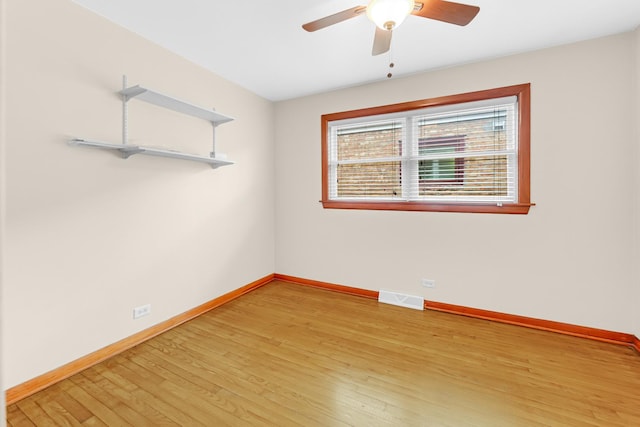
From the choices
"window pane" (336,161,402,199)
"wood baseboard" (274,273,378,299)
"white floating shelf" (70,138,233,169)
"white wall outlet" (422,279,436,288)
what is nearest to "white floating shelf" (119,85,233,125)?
"white floating shelf" (70,138,233,169)

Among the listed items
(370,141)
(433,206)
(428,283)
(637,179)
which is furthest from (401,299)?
(637,179)

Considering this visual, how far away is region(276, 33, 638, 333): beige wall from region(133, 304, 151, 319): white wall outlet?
2.32m

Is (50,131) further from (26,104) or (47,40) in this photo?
(47,40)

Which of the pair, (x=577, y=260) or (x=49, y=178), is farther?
(x=577, y=260)

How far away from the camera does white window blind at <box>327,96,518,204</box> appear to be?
2930mm

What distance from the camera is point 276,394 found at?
187 centimetres

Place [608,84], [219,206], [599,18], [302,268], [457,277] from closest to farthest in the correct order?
[599,18] < [608,84] < [457,277] < [219,206] < [302,268]

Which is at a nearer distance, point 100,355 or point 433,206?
point 100,355

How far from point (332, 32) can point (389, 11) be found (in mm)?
937

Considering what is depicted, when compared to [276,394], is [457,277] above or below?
above

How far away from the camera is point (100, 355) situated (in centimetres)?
223

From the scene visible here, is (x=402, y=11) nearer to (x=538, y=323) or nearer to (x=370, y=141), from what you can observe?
(x=370, y=141)

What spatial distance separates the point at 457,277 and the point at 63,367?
3.46m

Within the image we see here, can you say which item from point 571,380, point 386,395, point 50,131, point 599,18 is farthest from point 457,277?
point 50,131
